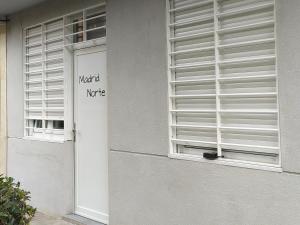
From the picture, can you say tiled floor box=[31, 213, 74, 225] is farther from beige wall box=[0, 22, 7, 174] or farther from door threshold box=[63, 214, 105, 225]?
beige wall box=[0, 22, 7, 174]

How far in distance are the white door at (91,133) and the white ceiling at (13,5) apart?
1.55 m

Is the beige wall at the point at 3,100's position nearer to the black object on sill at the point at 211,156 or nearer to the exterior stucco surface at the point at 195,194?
the exterior stucco surface at the point at 195,194

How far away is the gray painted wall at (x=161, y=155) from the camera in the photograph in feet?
11.3

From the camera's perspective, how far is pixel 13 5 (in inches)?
288

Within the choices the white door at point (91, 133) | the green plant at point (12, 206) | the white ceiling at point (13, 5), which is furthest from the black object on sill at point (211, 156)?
the white ceiling at point (13, 5)

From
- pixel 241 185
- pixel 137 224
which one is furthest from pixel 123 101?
pixel 241 185

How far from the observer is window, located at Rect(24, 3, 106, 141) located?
6.19 meters

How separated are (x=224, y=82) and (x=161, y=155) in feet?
3.97

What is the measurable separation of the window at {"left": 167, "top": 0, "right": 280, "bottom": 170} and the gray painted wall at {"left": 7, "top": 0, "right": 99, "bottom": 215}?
2150mm

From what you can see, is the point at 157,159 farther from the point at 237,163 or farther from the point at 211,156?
the point at 237,163

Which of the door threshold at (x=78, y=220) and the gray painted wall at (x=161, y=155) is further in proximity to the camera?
the door threshold at (x=78, y=220)

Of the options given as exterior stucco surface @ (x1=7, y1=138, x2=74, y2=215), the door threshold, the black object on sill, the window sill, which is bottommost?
the door threshold

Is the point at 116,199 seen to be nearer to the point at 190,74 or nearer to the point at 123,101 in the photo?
the point at 123,101

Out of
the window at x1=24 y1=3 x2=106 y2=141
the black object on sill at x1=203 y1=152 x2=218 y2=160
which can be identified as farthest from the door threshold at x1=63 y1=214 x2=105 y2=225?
the black object on sill at x1=203 y1=152 x2=218 y2=160
